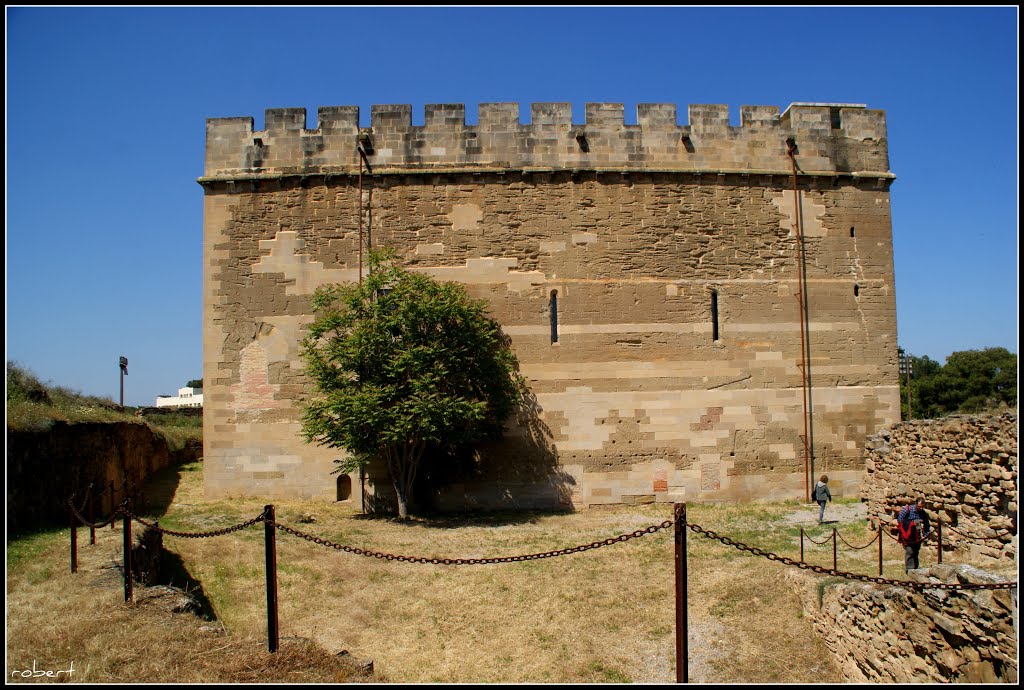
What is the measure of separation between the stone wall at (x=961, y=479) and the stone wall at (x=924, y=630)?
2665mm

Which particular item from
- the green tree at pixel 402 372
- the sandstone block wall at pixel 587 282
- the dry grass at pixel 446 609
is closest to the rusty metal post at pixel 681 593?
the dry grass at pixel 446 609

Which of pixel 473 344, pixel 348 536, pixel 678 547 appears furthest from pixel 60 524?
pixel 678 547

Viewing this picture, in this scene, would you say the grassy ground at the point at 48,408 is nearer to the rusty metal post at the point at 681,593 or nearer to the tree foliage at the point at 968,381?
the rusty metal post at the point at 681,593

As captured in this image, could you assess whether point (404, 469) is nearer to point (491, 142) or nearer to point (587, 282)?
point (587, 282)

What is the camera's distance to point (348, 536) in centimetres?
1172

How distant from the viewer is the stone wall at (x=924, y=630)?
6062 millimetres

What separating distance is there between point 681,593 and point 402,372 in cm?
775

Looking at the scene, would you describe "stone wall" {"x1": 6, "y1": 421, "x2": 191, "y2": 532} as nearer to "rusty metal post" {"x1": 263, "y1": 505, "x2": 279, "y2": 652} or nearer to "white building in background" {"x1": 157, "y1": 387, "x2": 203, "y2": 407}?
"rusty metal post" {"x1": 263, "y1": 505, "x2": 279, "y2": 652}

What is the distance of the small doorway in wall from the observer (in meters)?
14.2

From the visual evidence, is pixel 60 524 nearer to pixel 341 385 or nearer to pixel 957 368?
pixel 341 385

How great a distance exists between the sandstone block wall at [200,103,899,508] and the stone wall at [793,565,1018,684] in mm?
6619

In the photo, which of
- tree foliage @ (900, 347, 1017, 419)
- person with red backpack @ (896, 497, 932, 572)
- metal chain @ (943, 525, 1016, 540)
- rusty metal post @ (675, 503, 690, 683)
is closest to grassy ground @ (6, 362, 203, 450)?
rusty metal post @ (675, 503, 690, 683)

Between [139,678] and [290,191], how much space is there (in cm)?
1101

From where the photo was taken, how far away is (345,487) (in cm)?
1425
